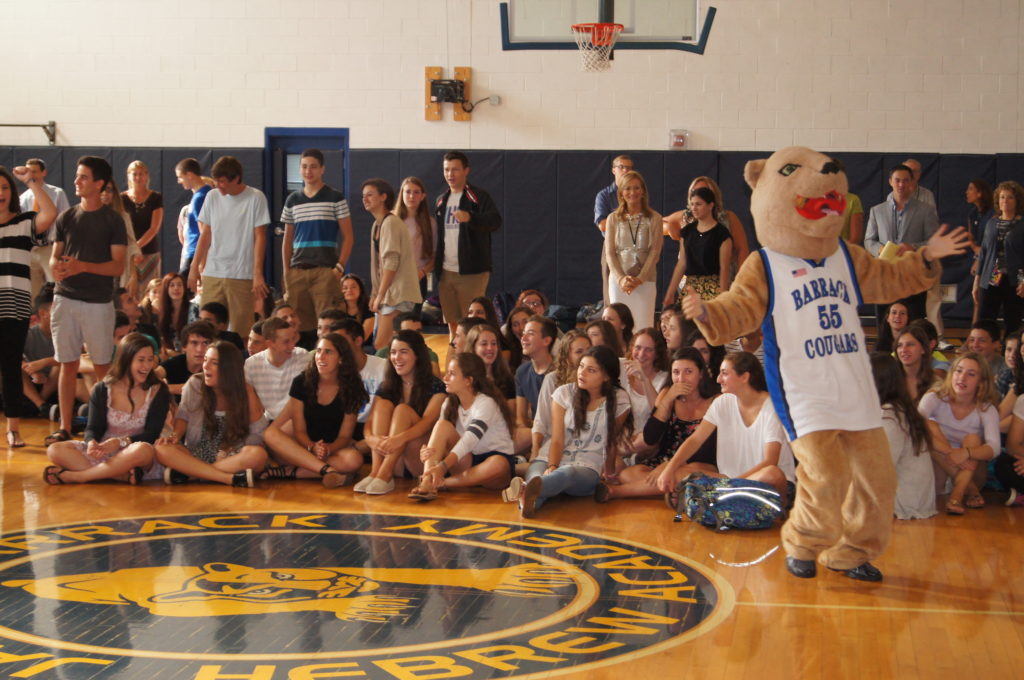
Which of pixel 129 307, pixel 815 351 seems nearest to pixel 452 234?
pixel 129 307

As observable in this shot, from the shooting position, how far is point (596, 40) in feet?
37.9

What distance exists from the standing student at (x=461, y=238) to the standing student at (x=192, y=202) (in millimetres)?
2160

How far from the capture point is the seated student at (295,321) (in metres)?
7.79

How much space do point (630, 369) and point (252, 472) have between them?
2265 mm

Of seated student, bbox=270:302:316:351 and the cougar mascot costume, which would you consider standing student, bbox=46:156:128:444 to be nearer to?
seated student, bbox=270:302:316:351

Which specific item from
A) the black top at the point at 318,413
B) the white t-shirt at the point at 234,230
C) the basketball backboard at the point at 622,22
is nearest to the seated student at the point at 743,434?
the black top at the point at 318,413

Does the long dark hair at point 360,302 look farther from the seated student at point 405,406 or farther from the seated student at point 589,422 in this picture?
the seated student at point 589,422

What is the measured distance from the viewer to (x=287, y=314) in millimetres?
7816

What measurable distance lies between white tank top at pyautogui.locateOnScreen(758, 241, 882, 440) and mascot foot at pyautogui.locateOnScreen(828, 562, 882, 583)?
642 millimetres

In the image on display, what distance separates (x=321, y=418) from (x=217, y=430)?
0.61 m

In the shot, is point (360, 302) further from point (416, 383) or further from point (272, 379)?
point (416, 383)

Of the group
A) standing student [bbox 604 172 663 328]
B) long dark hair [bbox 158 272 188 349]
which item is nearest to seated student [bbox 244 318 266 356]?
long dark hair [bbox 158 272 188 349]

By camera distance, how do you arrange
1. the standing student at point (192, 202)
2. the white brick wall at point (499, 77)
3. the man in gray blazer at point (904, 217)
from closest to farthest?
the standing student at point (192, 202) → the man in gray blazer at point (904, 217) → the white brick wall at point (499, 77)

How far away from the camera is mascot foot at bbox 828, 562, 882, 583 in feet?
16.7
